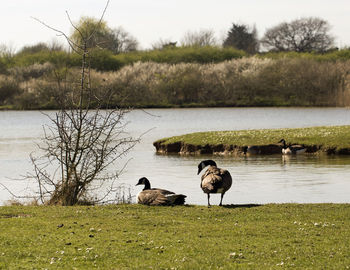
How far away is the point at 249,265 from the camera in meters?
10.3

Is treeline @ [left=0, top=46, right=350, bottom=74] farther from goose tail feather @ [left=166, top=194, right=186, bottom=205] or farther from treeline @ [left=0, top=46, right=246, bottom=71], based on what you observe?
goose tail feather @ [left=166, top=194, right=186, bottom=205]

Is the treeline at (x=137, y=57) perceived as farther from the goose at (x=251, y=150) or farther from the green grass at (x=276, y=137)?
the goose at (x=251, y=150)

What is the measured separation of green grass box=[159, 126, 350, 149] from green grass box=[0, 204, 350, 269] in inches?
843

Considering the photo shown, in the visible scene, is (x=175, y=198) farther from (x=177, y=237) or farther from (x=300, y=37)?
(x=300, y=37)

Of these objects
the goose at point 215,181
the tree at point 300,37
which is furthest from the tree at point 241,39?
the goose at point 215,181

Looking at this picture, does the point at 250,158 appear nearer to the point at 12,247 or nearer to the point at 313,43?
the point at 12,247

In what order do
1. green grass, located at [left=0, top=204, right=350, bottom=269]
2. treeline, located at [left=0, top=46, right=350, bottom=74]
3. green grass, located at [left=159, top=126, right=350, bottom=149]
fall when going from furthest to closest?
treeline, located at [left=0, top=46, right=350, bottom=74], green grass, located at [left=159, top=126, right=350, bottom=149], green grass, located at [left=0, top=204, right=350, bottom=269]

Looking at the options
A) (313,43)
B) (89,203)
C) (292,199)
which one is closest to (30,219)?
(89,203)

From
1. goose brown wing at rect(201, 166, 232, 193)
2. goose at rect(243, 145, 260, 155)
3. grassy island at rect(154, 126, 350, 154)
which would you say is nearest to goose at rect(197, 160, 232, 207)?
goose brown wing at rect(201, 166, 232, 193)

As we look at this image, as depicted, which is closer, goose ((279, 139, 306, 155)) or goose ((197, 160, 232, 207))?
goose ((197, 160, 232, 207))

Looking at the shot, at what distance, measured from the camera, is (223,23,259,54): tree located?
168762mm

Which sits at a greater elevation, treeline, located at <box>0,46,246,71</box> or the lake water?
treeline, located at <box>0,46,246,71</box>

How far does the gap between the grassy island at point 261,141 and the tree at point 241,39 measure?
419 ft

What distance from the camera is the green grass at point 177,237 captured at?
10.6 meters
